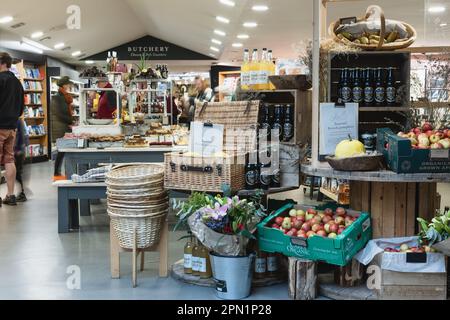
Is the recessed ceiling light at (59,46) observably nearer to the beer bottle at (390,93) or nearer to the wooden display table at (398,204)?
the beer bottle at (390,93)

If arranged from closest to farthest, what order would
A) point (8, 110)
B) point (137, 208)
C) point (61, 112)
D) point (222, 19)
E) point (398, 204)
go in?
point (398, 204), point (137, 208), point (8, 110), point (61, 112), point (222, 19)

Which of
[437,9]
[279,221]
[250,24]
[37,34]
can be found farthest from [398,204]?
[37,34]

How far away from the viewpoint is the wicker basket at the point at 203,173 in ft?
13.1

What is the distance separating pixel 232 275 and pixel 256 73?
5.97ft

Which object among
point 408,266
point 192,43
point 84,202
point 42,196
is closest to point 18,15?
point 42,196

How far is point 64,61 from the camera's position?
2061 centimetres

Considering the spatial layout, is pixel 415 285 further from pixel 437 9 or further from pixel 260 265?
pixel 437 9

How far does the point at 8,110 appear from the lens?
716 centimetres

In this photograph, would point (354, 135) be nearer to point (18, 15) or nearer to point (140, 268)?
point (140, 268)

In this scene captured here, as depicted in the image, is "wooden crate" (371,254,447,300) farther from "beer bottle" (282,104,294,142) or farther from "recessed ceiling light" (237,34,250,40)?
"recessed ceiling light" (237,34,250,40)

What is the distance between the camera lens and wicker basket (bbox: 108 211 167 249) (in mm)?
4055

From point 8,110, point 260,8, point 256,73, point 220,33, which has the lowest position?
point 8,110

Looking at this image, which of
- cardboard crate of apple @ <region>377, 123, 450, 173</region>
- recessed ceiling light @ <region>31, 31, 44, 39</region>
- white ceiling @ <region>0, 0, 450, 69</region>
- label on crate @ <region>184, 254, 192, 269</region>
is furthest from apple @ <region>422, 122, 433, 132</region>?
recessed ceiling light @ <region>31, 31, 44, 39</region>
